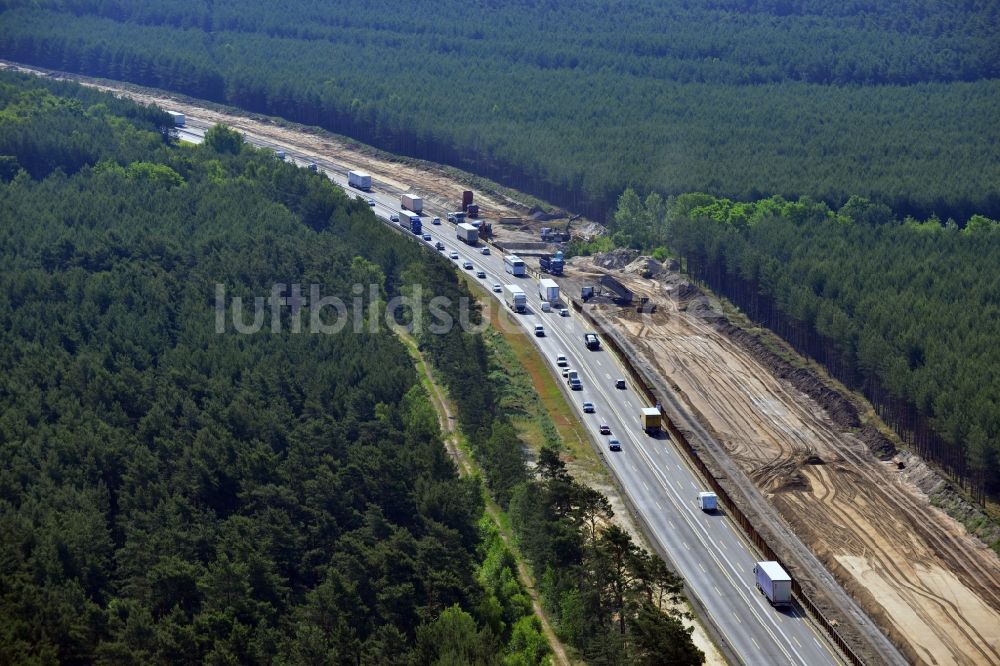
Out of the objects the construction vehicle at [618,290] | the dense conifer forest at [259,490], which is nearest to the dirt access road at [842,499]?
the construction vehicle at [618,290]

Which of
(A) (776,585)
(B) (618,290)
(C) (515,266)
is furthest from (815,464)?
(C) (515,266)

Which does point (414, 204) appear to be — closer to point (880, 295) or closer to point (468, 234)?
point (468, 234)

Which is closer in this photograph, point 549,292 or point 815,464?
point 815,464

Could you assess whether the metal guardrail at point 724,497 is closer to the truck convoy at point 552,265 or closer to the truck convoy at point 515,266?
the truck convoy at point 552,265

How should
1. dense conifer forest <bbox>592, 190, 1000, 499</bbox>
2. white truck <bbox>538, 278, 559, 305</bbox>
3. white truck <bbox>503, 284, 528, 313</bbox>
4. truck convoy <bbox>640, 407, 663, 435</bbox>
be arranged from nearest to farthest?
dense conifer forest <bbox>592, 190, 1000, 499</bbox>
truck convoy <bbox>640, 407, 663, 435</bbox>
white truck <bbox>503, 284, 528, 313</bbox>
white truck <bbox>538, 278, 559, 305</bbox>

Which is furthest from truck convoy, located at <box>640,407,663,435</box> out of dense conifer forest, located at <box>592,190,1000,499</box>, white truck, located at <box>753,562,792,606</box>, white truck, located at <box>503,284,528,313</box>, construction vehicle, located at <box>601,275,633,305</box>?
construction vehicle, located at <box>601,275,633,305</box>

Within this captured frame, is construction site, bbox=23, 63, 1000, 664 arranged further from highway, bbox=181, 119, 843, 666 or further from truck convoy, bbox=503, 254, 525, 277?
truck convoy, bbox=503, 254, 525, 277
